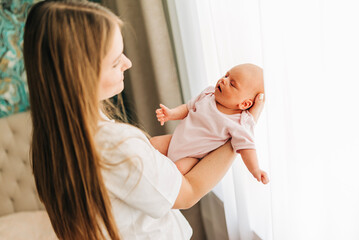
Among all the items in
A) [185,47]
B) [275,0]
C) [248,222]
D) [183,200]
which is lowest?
[248,222]

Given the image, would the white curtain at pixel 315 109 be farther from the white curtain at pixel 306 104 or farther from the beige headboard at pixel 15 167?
the beige headboard at pixel 15 167

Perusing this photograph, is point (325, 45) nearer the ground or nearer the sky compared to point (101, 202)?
nearer the sky

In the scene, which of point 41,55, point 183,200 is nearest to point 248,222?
point 183,200

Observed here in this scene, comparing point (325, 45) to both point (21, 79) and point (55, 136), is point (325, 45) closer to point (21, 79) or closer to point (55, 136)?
point (55, 136)

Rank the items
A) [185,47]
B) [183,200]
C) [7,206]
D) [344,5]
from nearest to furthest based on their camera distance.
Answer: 1. [344,5]
2. [183,200]
3. [185,47]
4. [7,206]

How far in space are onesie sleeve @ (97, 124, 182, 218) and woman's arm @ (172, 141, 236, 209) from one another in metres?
0.05

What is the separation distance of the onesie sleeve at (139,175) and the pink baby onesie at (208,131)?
0.23m

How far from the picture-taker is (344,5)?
2.04ft

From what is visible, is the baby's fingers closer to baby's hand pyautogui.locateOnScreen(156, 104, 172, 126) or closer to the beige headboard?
baby's hand pyautogui.locateOnScreen(156, 104, 172, 126)

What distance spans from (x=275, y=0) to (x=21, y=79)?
2.03 meters

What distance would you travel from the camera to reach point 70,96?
0.71m

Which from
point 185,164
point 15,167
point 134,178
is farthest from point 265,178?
point 15,167

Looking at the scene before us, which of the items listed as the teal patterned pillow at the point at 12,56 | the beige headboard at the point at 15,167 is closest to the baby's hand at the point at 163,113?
the beige headboard at the point at 15,167

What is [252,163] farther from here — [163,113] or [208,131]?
[163,113]
